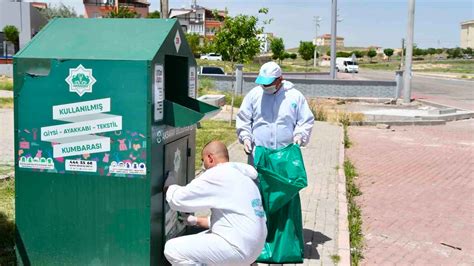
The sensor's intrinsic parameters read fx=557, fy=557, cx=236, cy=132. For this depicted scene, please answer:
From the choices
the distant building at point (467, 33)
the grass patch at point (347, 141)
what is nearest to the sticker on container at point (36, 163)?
the grass patch at point (347, 141)

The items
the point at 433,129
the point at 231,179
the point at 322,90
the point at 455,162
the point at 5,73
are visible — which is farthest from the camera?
the point at 5,73

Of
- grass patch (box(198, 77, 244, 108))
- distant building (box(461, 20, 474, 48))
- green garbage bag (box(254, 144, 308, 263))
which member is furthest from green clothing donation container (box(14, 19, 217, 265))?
distant building (box(461, 20, 474, 48))

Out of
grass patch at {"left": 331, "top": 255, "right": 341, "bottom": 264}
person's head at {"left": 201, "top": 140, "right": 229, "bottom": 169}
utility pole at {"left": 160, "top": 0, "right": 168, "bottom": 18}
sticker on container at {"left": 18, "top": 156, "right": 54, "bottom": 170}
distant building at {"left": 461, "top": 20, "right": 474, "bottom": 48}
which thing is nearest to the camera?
person's head at {"left": 201, "top": 140, "right": 229, "bottom": 169}

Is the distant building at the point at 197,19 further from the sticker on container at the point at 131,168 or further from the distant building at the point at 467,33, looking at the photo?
the sticker on container at the point at 131,168

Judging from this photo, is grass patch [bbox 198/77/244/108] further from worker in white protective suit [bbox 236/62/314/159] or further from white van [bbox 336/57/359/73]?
white van [bbox 336/57/359/73]

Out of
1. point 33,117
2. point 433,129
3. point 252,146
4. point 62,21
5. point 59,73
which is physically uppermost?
point 62,21

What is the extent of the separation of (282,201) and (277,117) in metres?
0.90

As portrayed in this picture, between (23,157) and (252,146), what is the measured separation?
79.6 inches

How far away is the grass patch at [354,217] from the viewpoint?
554 cm

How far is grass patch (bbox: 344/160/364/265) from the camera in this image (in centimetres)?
554

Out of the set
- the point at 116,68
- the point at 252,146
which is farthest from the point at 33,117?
the point at 252,146

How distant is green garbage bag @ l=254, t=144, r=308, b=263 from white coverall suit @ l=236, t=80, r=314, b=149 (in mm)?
305

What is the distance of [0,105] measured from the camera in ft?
57.4

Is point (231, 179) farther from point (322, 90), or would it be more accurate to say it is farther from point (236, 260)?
point (322, 90)
